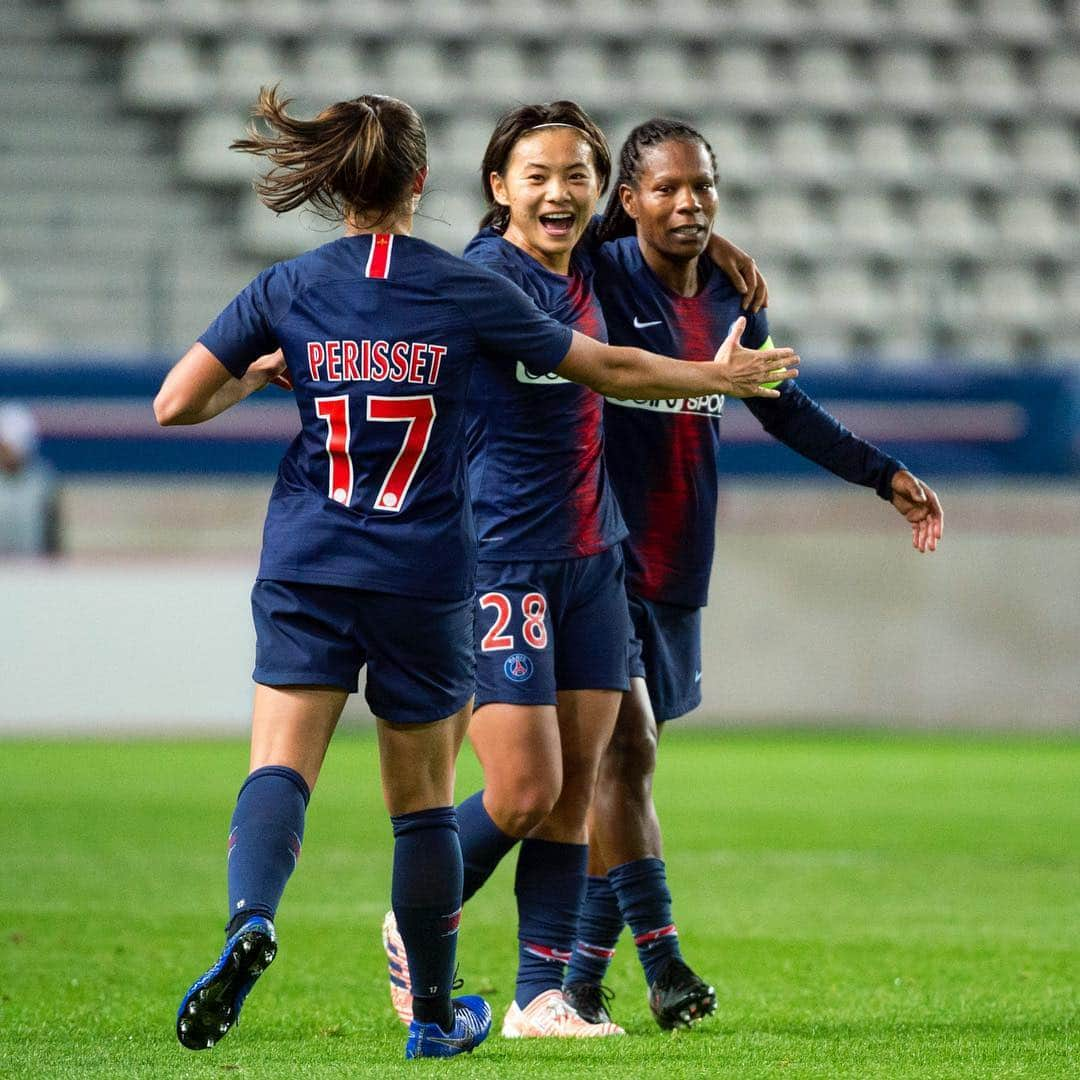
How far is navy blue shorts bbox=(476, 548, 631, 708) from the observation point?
14.4ft

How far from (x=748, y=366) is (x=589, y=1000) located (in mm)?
1648

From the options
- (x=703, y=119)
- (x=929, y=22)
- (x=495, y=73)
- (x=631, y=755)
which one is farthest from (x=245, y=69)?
(x=631, y=755)

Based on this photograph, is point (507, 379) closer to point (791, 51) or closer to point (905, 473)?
point (905, 473)

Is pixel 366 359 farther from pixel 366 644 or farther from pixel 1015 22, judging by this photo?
pixel 1015 22

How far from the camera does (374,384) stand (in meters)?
3.77

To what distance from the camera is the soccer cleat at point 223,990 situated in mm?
3369

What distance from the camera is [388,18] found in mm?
18625

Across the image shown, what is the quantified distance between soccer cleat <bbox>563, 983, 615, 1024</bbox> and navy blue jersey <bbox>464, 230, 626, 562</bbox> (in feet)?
3.45

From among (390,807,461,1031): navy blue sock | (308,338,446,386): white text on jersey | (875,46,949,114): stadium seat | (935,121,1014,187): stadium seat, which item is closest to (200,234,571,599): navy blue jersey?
(308,338,446,386): white text on jersey

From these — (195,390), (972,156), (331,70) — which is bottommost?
(195,390)

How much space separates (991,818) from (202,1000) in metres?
6.79

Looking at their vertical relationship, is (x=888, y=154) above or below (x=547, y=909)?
above

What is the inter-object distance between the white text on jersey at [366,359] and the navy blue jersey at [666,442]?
121 centimetres

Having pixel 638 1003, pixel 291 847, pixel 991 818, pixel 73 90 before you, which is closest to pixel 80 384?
pixel 73 90
